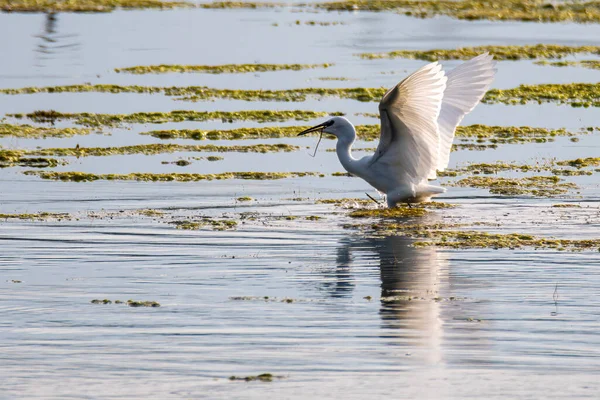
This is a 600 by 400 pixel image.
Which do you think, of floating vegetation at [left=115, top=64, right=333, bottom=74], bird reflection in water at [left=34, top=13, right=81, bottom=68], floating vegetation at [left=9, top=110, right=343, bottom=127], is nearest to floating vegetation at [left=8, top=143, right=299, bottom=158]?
floating vegetation at [left=9, top=110, right=343, bottom=127]

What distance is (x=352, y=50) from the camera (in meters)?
31.6

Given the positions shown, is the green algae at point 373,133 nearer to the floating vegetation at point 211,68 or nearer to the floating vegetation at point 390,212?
the floating vegetation at point 390,212

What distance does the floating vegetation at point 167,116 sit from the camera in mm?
20766

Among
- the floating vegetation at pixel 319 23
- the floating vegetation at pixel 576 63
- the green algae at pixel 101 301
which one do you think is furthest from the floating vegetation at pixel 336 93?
the floating vegetation at pixel 319 23

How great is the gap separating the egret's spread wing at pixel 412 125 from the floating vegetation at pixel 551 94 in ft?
30.3

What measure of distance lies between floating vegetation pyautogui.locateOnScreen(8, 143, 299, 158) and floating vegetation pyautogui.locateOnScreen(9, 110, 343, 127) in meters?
2.20

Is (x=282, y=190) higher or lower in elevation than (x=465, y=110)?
lower

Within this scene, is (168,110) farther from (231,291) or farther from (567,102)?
(231,291)

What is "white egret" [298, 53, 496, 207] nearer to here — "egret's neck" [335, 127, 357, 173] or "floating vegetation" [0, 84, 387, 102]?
"egret's neck" [335, 127, 357, 173]

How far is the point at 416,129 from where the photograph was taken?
13.9 m

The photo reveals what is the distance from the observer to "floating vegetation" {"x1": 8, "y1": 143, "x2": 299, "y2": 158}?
17781 millimetres

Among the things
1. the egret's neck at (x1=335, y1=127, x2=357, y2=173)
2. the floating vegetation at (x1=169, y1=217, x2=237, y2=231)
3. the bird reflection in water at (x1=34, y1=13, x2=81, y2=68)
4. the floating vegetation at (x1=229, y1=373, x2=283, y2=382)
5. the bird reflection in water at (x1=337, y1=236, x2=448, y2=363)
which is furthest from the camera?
the bird reflection in water at (x1=34, y1=13, x2=81, y2=68)

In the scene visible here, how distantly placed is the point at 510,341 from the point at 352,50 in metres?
23.2

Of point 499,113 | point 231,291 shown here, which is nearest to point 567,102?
point 499,113
